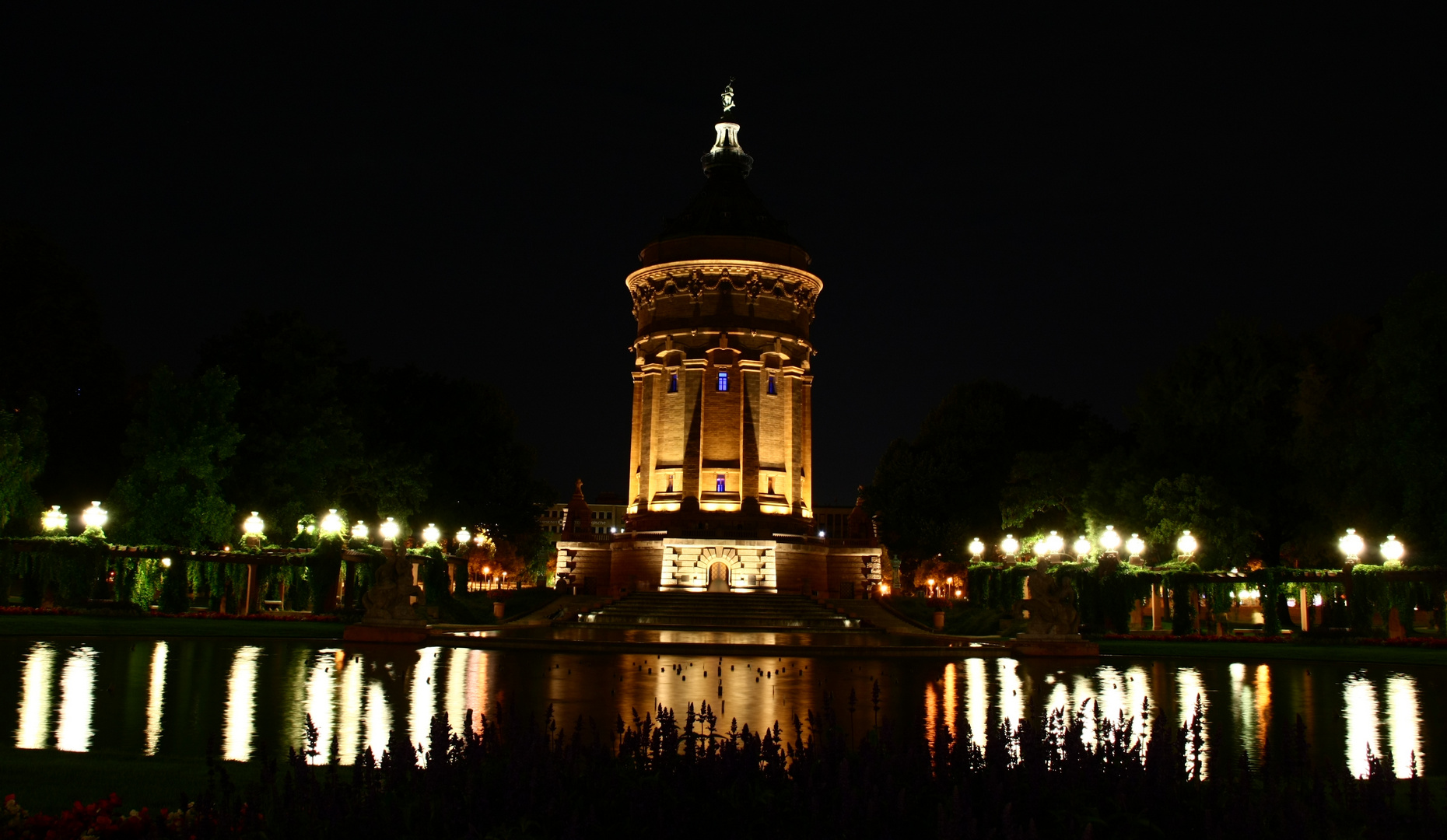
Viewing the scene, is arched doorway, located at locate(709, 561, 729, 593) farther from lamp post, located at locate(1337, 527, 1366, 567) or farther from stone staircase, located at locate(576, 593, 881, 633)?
lamp post, located at locate(1337, 527, 1366, 567)

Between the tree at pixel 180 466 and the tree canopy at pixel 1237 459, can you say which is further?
the tree at pixel 180 466

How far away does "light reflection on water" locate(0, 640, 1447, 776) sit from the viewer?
542 inches

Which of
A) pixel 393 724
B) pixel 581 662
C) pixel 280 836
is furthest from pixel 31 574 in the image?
pixel 280 836

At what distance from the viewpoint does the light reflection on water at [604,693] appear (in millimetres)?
13773

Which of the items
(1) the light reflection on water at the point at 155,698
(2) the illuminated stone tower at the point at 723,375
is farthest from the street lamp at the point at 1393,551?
(2) the illuminated stone tower at the point at 723,375

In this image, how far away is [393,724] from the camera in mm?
14328

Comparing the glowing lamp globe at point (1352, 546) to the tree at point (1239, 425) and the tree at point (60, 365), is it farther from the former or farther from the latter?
the tree at point (60, 365)

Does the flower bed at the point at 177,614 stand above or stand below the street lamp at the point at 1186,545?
below

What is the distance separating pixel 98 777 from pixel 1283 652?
97.8 ft

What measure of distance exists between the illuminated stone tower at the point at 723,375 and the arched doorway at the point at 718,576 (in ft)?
11.7

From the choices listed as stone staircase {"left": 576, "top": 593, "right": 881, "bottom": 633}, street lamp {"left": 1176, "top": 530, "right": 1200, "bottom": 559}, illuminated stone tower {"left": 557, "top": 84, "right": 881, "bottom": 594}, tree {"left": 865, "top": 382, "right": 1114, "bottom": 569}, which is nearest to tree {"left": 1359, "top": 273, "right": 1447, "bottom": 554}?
street lamp {"left": 1176, "top": 530, "right": 1200, "bottom": 559}

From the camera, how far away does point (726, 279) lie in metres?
68.8

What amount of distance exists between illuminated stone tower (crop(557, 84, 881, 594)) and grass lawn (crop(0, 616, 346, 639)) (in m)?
28.5

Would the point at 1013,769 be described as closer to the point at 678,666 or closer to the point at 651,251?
the point at 678,666
